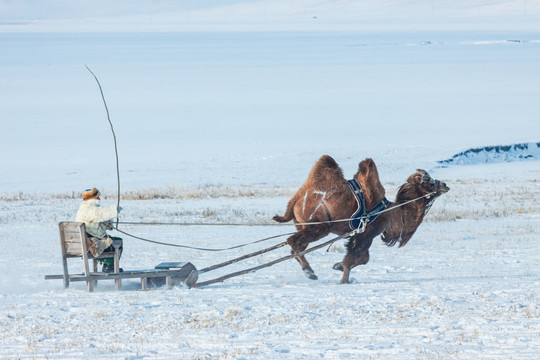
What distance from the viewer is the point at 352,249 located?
1032 cm

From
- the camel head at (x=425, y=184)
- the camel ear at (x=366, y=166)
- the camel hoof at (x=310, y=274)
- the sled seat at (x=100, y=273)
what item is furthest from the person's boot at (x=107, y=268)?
the camel head at (x=425, y=184)

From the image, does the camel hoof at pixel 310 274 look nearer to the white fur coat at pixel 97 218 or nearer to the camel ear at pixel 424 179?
the camel ear at pixel 424 179

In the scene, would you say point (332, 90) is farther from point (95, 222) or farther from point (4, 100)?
→ point (95, 222)

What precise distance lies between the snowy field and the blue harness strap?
2.50ft

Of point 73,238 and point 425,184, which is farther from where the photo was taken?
point 425,184

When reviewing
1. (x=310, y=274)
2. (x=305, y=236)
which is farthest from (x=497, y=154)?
(x=305, y=236)

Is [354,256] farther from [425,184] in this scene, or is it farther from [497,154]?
[497,154]

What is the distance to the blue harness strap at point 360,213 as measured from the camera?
10.2 meters

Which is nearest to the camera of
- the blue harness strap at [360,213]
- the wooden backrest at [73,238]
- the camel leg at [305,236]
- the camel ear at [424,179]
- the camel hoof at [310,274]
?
the wooden backrest at [73,238]

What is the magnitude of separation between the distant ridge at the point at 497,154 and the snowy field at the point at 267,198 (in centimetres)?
12

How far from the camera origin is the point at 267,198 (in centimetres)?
2117

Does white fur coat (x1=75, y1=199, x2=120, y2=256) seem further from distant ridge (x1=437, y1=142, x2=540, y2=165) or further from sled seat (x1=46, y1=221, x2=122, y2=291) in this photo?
distant ridge (x1=437, y1=142, x2=540, y2=165)

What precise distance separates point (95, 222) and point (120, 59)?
87801 mm

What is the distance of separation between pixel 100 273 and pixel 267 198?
12.0m
